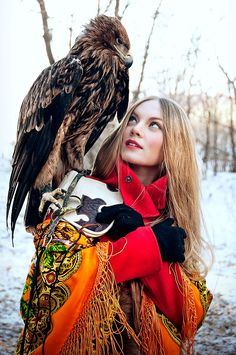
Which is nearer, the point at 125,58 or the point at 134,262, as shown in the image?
the point at 134,262

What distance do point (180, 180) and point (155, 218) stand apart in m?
0.17

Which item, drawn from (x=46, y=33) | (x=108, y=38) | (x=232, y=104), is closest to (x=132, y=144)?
(x=108, y=38)

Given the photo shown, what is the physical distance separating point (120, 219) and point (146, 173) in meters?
0.32

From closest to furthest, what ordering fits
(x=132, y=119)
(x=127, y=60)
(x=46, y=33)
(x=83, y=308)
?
(x=83, y=308)
(x=127, y=60)
(x=132, y=119)
(x=46, y=33)

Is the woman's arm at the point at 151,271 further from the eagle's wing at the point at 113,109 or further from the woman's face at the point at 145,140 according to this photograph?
the eagle's wing at the point at 113,109

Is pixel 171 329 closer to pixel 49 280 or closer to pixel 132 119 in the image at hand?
pixel 49 280

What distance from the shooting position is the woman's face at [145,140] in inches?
58.9

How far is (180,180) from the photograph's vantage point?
4.99 feet

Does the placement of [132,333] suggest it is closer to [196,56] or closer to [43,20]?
[43,20]

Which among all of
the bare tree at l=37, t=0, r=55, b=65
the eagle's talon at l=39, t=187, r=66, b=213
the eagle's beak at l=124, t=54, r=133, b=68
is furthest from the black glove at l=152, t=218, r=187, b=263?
the bare tree at l=37, t=0, r=55, b=65

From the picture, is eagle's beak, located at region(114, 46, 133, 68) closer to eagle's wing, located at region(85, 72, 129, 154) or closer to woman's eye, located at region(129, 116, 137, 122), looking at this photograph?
eagle's wing, located at region(85, 72, 129, 154)

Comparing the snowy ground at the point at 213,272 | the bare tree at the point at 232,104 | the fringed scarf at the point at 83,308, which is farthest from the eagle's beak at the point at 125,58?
the bare tree at the point at 232,104

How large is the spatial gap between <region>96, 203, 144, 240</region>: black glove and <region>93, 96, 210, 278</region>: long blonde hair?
22cm

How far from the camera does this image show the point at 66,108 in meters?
1.43
